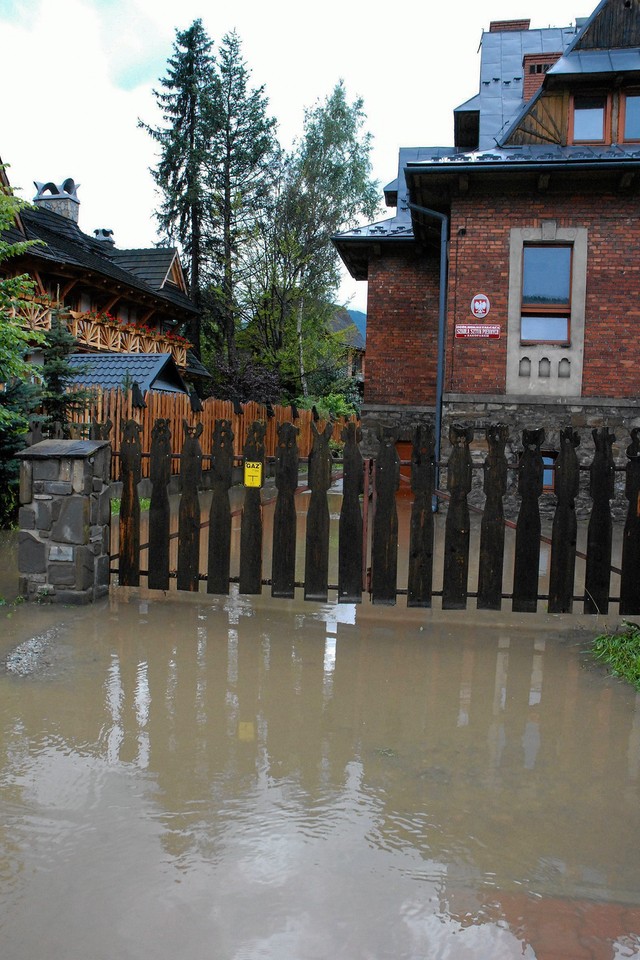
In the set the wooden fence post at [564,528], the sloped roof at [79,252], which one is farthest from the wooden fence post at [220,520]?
the sloped roof at [79,252]

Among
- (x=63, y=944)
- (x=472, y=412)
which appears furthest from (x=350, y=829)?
(x=472, y=412)

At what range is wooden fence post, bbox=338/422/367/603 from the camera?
20.2ft

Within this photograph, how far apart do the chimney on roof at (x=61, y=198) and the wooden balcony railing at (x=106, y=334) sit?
6825 millimetres

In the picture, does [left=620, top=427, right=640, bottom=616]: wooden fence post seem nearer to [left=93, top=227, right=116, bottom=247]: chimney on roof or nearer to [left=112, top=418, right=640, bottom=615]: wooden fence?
[left=112, top=418, right=640, bottom=615]: wooden fence

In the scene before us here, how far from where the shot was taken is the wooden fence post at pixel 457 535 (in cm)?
602

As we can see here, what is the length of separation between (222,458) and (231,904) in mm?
4043

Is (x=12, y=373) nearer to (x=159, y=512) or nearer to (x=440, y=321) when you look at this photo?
(x=159, y=512)

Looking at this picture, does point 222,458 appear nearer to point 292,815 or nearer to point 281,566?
point 281,566

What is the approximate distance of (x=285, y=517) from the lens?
629cm

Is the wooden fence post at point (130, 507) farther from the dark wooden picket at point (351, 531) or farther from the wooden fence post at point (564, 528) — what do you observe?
the wooden fence post at point (564, 528)

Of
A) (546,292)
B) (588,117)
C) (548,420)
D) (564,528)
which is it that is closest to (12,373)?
(564,528)

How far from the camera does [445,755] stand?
3797 millimetres

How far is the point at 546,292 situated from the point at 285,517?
887 cm

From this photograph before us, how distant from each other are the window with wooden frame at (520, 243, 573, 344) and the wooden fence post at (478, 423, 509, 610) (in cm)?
796
